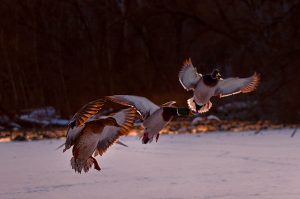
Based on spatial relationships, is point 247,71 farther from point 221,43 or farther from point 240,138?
point 240,138

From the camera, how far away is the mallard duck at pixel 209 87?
156 inches

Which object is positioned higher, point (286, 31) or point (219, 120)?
point (286, 31)

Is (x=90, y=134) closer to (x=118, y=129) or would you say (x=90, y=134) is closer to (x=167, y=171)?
(x=118, y=129)

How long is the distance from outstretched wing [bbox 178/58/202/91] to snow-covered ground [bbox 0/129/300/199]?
2.50 feet

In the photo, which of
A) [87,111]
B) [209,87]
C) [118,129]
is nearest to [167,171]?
[118,129]

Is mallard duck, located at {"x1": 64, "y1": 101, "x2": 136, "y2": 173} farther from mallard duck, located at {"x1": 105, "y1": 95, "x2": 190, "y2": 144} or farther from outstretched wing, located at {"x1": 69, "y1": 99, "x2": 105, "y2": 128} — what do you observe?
outstretched wing, located at {"x1": 69, "y1": 99, "x2": 105, "y2": 128}

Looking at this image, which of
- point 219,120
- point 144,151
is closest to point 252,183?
point 144,151

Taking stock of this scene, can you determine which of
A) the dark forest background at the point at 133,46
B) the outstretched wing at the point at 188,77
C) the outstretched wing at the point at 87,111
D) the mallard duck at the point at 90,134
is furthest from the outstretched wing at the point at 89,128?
the dark forest background at the point at 133,46

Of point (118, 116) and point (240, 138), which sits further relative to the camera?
point (240, 138)

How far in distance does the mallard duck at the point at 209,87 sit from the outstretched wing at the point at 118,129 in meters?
0.54

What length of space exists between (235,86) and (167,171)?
66.3 inches

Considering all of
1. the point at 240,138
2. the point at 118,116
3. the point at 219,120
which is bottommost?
the point at 219,120

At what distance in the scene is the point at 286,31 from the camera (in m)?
13.7

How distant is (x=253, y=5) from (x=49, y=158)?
27.1ft
